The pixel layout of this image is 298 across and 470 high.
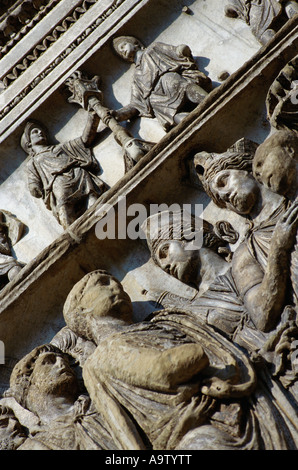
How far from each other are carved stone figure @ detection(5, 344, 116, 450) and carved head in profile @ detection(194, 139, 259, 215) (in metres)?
1.46

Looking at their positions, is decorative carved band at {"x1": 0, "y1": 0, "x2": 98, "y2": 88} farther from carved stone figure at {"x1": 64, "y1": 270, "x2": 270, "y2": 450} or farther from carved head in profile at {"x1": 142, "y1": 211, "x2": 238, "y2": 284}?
carved stone figure at {"x1": 64, "y1": 270, "x2": 270, "y2": 450}

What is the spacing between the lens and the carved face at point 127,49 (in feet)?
20.5

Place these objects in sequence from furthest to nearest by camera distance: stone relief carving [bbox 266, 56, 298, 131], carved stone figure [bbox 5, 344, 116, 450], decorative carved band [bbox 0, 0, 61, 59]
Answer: decorative carved band [bbox 0, 0, 61, 59] → stone relief carving [bbox 266, 56, 298, 131] → carved stone figure [bbox 5, 344, 116, 450]

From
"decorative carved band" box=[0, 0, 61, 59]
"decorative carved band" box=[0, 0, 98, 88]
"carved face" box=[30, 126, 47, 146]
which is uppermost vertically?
"decorative carved band" box=[0, 0, 61, 59]

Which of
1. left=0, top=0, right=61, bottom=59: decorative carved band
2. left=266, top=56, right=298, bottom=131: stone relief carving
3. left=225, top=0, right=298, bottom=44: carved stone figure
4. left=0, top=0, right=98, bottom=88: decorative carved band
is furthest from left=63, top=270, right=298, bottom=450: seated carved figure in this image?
left=0, top=0, right=61, bottom=59: decorative carved band

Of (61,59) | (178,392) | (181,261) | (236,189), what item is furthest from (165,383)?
(61,59)

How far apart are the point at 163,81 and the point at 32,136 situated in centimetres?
124

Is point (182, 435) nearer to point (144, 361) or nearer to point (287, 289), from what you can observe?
point (144, 361)

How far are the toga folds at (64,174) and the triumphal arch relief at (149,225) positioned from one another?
14mm

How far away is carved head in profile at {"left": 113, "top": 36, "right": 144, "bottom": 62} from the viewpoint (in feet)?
20.5

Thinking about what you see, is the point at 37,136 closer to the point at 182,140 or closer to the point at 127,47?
the point at 127,47

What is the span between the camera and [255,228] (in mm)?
4566

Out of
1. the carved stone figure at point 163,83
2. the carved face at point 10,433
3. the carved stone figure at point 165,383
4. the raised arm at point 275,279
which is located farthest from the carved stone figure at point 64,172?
the raised arm at point 275,279

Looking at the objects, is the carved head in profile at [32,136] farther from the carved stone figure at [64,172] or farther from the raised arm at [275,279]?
the raised arm at [275,279]
